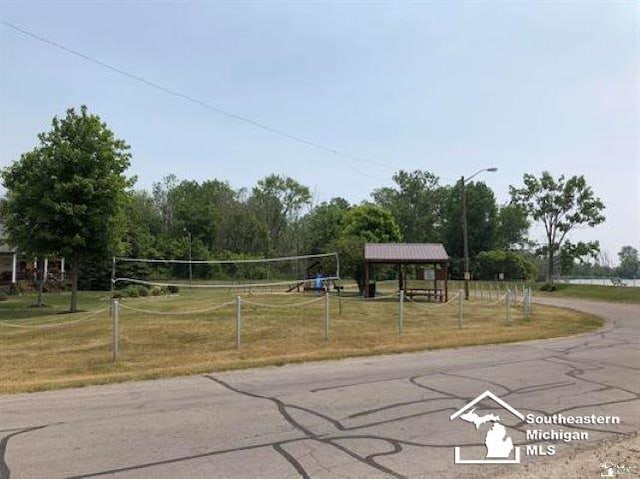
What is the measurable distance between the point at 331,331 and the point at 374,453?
472 inches

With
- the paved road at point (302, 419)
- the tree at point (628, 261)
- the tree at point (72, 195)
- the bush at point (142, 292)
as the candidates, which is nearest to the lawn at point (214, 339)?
the paved road at point (302, 419)

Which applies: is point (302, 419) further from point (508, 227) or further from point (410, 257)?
point (508, 227)

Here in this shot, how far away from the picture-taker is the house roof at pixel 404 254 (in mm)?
35594

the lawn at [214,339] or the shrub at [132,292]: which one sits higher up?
the shrub at [132,292]

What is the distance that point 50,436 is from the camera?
6.60 m

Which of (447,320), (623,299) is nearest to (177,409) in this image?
(447,320)

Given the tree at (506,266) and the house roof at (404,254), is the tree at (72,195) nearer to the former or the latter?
the house roof at (404,254)

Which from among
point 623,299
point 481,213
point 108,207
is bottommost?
point 623,299

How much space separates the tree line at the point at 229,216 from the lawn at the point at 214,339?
4.70 m

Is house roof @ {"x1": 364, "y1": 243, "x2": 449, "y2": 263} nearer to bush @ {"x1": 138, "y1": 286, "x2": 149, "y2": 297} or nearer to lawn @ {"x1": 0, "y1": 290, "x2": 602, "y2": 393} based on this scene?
lawn @ {"x1": 0, "y1": 290, "x2": 602, "y2": 393}

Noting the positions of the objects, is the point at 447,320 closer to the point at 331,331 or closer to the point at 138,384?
the point at 331,331

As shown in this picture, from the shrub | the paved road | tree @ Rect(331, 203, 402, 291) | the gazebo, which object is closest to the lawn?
the paved road

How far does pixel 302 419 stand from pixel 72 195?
2242cm

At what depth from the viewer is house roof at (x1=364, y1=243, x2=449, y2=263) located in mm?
35594
